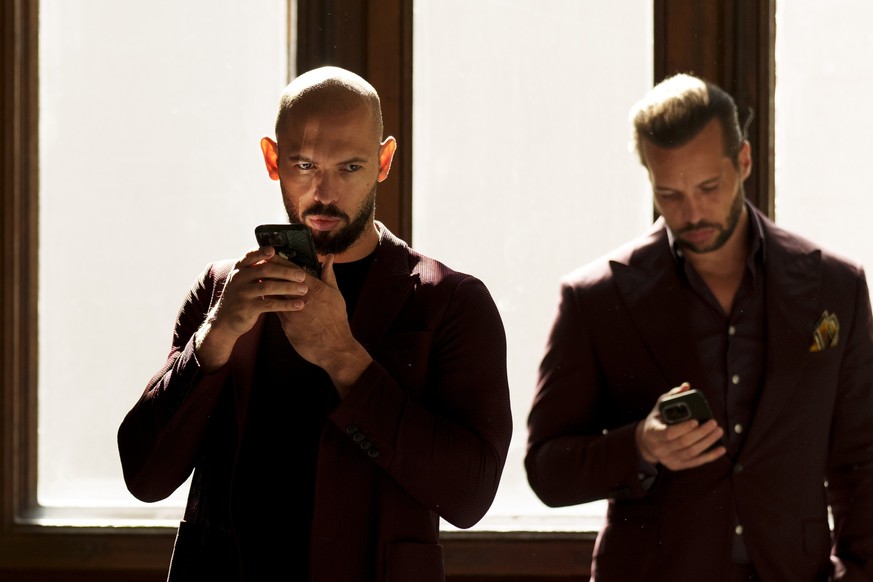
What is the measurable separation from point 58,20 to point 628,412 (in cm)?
171

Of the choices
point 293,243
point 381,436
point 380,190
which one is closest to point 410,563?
point 381,436

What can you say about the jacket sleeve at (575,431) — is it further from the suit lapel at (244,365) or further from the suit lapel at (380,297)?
the suit lapel at (244,365)

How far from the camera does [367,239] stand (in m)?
1.82

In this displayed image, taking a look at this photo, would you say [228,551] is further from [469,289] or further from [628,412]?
[628,412]

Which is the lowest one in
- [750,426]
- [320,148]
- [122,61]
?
[750,426]

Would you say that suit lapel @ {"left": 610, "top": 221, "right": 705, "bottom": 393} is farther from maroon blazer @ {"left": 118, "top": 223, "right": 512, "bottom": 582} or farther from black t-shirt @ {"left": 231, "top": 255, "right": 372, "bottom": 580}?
black t-shirt @ {"left": 231, "top": 255, "right": 372, "bottom": 580}

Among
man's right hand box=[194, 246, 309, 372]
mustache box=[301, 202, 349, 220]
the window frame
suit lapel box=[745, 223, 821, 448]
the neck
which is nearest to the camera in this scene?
man's right hand box=[194, 246, 309, 372]

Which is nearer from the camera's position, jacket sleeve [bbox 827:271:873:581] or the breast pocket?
the breast pocket

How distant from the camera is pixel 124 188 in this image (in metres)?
2.81

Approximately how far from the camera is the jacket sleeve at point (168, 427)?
5.55 feet

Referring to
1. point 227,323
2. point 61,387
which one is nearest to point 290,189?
point 227,323

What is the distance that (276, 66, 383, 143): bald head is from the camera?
70.3 inches

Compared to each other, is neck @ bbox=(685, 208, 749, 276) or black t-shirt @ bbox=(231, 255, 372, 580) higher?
neck @ bbox=(685, 208, 749, 276)

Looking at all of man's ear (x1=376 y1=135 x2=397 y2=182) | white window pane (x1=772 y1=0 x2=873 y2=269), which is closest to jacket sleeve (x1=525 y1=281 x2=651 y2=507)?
man's ear (x1=376 y1=135 x2=397 y2=182)
